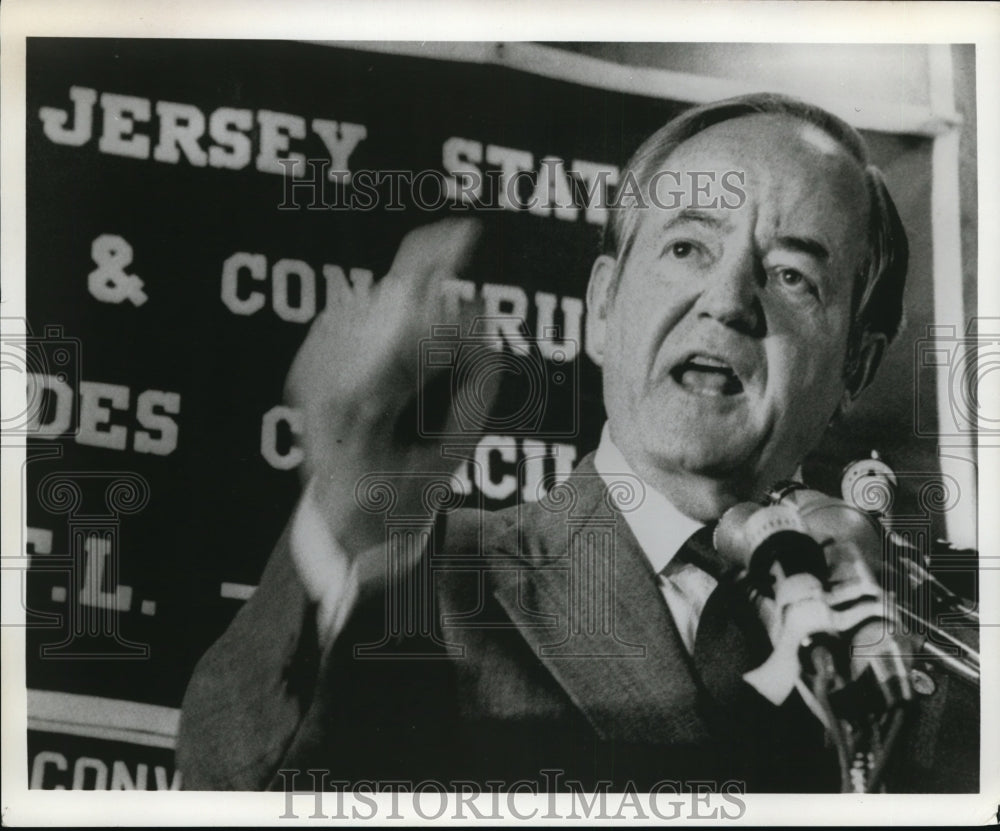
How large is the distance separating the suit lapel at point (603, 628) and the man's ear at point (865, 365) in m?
0.72

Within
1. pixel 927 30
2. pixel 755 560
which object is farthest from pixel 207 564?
pixel 927 30

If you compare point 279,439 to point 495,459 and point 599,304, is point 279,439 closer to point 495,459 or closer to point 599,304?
point 495,459

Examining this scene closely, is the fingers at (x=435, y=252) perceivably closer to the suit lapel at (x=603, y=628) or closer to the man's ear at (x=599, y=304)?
the man's ear at (x=599, y=304)

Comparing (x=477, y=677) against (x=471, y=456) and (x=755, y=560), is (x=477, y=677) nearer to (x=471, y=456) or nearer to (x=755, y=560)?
(x=471, y=456)

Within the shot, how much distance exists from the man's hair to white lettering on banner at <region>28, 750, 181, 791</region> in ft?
6.11

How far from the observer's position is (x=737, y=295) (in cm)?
273

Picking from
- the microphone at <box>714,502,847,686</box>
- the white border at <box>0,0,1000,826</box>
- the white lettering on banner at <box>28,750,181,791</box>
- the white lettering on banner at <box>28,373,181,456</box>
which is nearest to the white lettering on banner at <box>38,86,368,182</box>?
the white border at <box>0,0,1000,826</box>

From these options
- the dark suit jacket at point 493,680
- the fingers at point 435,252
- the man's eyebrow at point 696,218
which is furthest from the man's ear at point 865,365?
the fingers at point 435,252

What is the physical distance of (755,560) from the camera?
9.05 feet

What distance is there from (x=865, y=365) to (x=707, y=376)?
0.44 metres

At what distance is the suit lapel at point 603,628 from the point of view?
2744mm

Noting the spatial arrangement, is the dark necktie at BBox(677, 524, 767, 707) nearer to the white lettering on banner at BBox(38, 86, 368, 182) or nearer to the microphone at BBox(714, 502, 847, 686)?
the microphone at BBox(714, 502, 847, 686)

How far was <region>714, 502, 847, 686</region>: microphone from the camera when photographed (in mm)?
2746

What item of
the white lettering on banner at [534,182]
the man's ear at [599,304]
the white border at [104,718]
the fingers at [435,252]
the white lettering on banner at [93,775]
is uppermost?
the white lettering on banner at [534,182]
